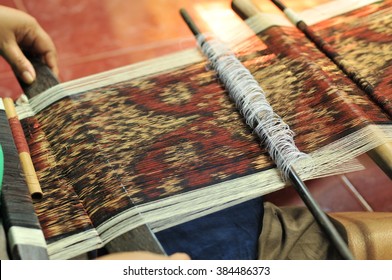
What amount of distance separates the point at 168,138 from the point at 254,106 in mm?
212

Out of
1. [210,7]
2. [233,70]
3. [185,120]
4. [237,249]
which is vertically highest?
[210,7]

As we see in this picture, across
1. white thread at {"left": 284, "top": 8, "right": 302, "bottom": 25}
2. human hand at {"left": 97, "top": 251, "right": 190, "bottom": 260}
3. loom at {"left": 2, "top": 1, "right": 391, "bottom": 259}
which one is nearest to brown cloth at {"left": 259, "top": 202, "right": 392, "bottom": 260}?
loom at {"left": 2, "top": 1, "right": 391, "bottom": 259}

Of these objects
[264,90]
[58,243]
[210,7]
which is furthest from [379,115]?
[210,7]

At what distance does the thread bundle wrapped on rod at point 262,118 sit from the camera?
99cm

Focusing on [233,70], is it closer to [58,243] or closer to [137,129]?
[137,129]

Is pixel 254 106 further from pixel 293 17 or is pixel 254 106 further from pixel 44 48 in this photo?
pixel 44 48

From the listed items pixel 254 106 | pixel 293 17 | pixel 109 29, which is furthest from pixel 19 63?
pixel 109 29

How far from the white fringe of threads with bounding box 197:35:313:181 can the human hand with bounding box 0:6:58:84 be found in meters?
0.44

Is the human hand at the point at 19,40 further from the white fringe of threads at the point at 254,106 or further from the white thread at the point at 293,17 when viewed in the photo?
the white thread at the point at 293,17

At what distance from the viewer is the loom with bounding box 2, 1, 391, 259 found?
1037 mm

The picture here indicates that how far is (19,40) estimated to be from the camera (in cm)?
139

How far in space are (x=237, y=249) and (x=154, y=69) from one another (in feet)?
1.73

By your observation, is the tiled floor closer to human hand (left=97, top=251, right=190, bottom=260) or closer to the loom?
the loom

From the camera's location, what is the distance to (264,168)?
1114 millimetres
